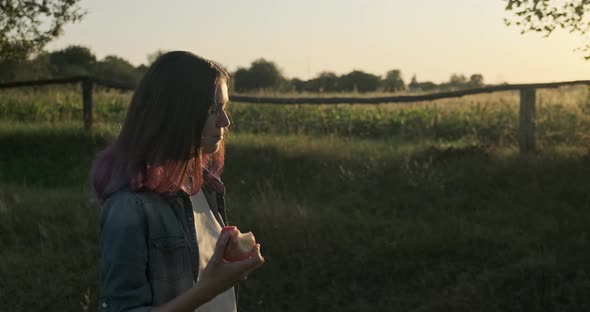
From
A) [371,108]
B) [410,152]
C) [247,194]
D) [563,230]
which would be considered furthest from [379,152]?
[371,108]

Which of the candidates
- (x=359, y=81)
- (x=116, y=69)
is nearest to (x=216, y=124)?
(x=359, y=81)

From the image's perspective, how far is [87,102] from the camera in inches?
510

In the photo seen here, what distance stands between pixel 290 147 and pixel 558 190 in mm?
3845

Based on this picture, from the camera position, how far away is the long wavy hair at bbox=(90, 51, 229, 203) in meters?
2.17

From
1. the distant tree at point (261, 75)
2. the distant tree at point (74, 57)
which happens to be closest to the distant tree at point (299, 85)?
the distant tree at point (261, 75)

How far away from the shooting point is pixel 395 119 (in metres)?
17.9

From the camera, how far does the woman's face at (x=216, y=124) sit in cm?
227

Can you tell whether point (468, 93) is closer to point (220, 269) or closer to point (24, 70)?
point (220, 269)

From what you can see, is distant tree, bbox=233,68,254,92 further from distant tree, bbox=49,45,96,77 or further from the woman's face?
the woman's face

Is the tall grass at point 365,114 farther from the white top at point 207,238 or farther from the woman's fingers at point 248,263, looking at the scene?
the woman's fingers at point 248,263

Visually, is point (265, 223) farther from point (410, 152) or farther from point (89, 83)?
point (89, 83)

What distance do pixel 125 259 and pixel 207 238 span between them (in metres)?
0.37

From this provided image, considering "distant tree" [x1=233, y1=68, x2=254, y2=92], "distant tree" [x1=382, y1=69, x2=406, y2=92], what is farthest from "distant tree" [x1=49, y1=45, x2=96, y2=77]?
"distant tree" [x1=382, y1=69, x2=406, y2=92]

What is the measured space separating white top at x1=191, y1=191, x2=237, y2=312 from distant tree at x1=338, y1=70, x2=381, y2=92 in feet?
94.5
